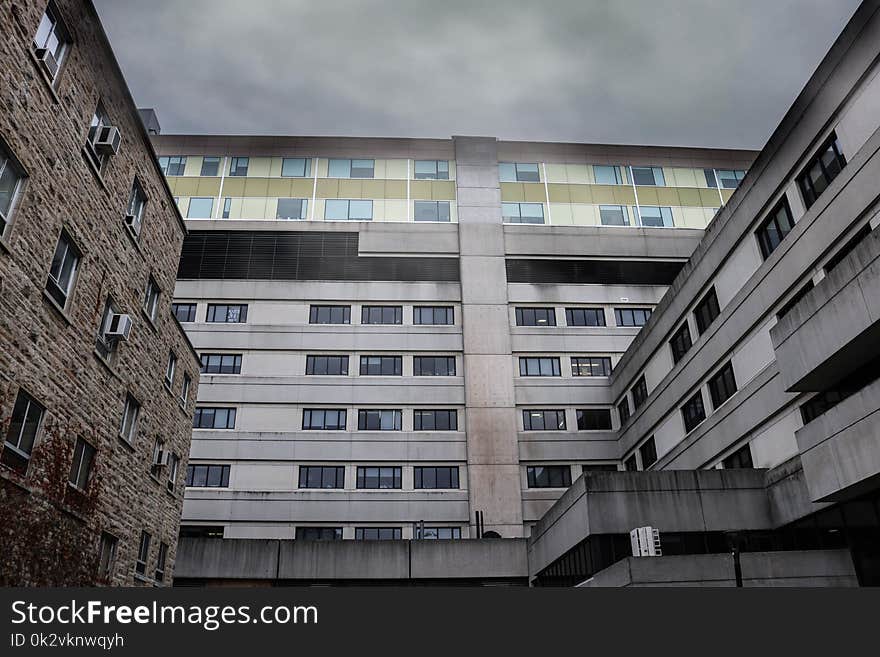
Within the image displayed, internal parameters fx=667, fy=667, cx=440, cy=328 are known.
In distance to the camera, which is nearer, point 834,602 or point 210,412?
point 834,602

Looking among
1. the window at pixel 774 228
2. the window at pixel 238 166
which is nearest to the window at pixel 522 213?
the window at pixel 238 166

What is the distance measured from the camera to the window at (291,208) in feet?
166

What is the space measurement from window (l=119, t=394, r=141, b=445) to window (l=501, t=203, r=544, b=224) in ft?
111

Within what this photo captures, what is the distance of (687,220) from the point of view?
5194cm

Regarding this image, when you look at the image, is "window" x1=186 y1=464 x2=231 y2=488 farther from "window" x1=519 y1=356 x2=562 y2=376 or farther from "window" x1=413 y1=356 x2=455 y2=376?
"window" x1=519 y1=356 x2=562 y2=376

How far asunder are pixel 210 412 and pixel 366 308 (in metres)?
12.7

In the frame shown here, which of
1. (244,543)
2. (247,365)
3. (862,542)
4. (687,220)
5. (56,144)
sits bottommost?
(862,542)

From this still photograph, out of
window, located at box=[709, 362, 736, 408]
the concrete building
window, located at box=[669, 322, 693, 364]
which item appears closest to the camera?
the concrete building

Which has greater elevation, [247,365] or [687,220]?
[687,220]

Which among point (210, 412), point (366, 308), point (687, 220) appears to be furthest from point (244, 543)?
point (687, 220)

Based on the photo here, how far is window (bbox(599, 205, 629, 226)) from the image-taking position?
169ft

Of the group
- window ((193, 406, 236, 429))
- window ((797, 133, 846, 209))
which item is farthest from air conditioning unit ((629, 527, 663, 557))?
window ((193, 406, 236, 429))

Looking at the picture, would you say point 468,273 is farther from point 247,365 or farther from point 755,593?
point 755,593

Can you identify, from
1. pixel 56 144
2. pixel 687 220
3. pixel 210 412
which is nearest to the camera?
pixel 56 144
